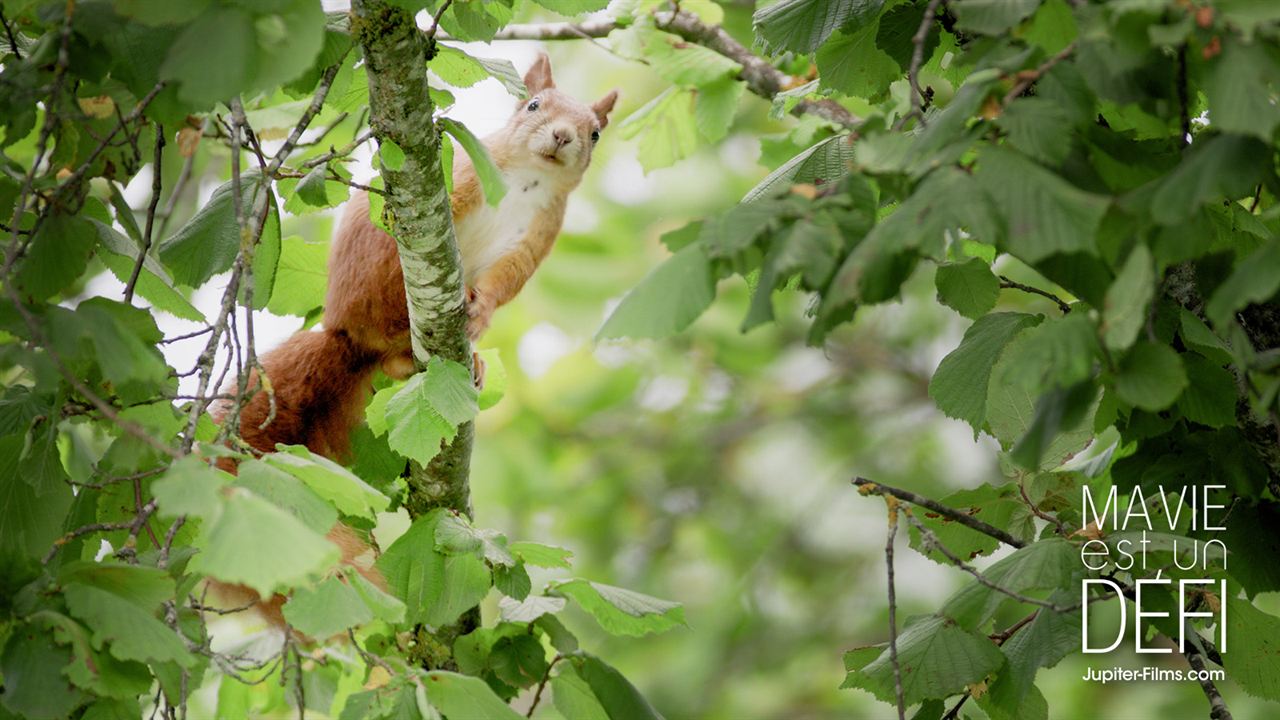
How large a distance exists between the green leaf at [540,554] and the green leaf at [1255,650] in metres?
0.87

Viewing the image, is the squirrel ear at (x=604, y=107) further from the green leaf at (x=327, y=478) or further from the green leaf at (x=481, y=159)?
the green leaf at (x=327, y=478)

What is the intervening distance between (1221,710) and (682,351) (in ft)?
11.9

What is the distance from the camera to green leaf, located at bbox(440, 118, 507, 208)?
1.51m

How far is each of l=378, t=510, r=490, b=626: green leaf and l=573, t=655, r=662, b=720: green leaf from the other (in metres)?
0.21

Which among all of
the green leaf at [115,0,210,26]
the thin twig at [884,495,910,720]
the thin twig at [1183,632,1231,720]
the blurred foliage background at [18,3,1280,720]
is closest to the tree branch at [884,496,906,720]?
the thin twig at [884,495,910,720]

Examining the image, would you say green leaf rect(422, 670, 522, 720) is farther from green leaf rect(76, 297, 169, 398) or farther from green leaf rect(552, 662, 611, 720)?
green leaf rect(76, 297, 169, 398)

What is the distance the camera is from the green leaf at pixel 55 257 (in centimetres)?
125

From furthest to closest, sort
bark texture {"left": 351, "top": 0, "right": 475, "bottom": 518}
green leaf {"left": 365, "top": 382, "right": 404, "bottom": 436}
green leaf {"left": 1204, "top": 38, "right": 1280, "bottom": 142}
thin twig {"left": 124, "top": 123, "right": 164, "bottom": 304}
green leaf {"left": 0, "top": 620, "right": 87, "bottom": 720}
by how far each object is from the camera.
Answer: green leaf {"left": 365, "top": 382, "right": 404, "bottom": 436}
bark texture {"left": 351, "top": 0, "right": 475, "bottom": 518}
thin twig {"left": 124, "top": 123, "right": 164, "bottom": 304}
green leaf {"left": 0, "top": 620, "right": 87, "bottom": 720}
green leaf {"left": 1204, "top": 38, "right": 1280, "bottom": 142}

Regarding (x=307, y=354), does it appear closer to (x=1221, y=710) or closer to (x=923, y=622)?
(x=923, y=622)

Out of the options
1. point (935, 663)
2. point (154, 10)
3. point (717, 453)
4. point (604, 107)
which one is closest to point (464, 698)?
point (935, 663)

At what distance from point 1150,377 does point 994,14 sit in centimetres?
32

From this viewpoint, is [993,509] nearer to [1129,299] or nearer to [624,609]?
[624,609]

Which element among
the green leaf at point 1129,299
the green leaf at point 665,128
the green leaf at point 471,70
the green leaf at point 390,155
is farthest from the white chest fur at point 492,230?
the green leaf at point 1129,299

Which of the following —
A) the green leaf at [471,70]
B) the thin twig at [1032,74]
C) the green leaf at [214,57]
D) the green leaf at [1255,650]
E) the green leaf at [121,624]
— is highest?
the green leaf at [214,57]
